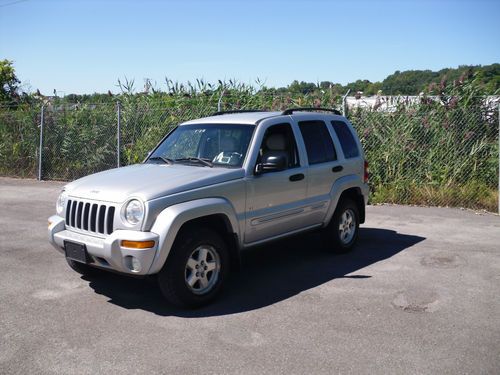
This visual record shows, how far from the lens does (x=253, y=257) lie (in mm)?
7008

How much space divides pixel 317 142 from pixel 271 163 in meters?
1.36

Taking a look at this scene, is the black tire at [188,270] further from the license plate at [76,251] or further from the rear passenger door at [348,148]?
the rear passenger door at [348,148]

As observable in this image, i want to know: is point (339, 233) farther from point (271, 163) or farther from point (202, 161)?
point (202, 161)

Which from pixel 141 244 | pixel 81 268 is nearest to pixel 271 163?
pixel 141 244

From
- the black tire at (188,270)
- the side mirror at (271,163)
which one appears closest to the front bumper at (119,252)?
the black tire at (188,270)

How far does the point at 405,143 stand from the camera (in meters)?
11.3

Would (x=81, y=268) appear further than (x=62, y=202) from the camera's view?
Yes

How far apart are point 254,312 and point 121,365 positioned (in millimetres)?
1448

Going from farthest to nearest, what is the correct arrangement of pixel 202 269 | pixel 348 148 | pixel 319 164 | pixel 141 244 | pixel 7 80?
pixel 7 80
pixel 348 148
pixel 319 164
pixel 202 269
pixel 141 244

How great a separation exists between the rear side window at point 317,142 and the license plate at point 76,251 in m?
2.85

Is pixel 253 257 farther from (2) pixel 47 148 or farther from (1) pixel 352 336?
(2) pixel 47 148

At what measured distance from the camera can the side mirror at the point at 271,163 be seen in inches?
214

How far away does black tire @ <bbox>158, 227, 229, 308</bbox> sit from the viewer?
4.77 metres

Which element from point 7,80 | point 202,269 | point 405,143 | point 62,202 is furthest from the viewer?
point 7,80
